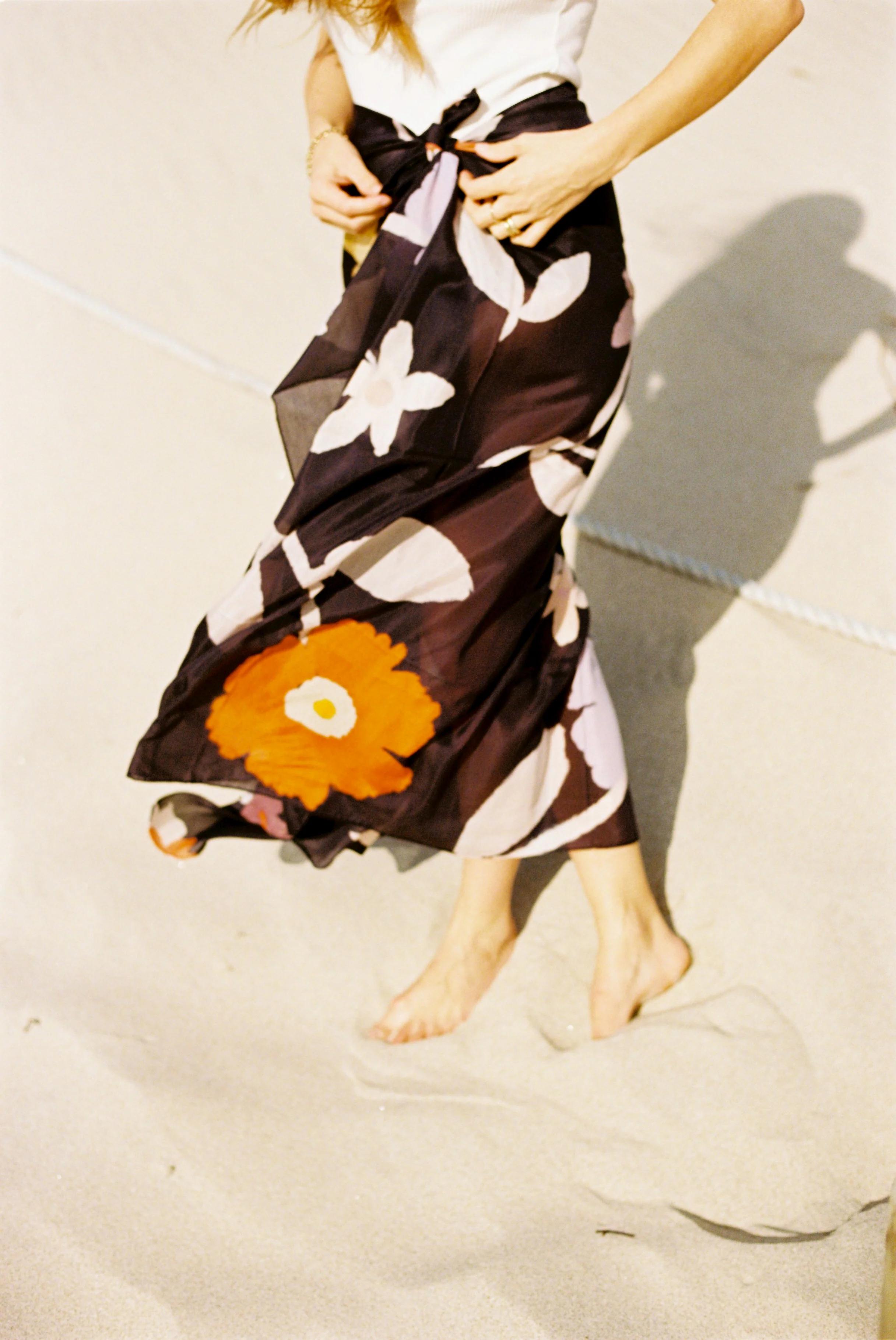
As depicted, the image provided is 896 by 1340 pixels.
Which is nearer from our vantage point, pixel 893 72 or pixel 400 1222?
pixel 400 1222

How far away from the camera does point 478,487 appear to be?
3.61ft

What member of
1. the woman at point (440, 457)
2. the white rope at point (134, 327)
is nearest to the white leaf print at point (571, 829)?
the woman at point (440, 457)

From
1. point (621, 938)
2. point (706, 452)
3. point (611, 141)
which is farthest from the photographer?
point (706, 452)

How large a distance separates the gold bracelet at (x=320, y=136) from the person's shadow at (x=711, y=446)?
99 centimetres

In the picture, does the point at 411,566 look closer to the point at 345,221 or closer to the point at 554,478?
the point at 554,478

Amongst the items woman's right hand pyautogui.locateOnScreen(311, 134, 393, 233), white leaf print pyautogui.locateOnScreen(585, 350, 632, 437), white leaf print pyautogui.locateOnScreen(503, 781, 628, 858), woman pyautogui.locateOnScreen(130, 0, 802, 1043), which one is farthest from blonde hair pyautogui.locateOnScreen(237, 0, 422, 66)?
white leaf print pyautogui.locateOnScreen(503, 781, 628, 858)

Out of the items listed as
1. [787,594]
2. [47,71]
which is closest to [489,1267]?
[787,594]

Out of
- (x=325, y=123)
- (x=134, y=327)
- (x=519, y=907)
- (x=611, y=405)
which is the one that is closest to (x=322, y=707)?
(x=611, y=405)

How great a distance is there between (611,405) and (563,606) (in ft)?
0.79

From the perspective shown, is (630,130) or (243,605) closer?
(630,130)

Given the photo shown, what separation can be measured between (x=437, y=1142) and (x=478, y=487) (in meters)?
0.76

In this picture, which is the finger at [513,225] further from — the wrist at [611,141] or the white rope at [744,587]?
the white rope at [744,587]

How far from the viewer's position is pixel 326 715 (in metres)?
1.17

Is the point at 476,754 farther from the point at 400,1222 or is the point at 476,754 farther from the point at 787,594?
the point at 787,594
